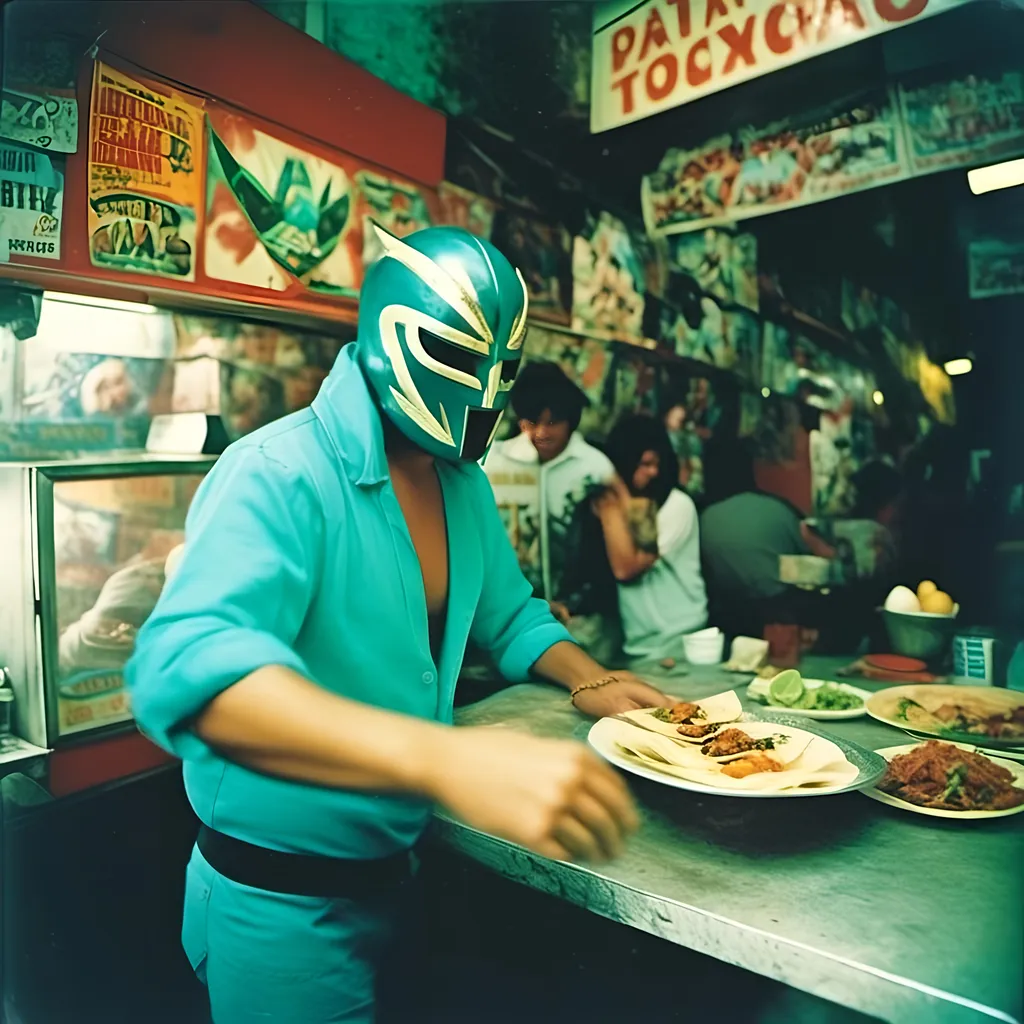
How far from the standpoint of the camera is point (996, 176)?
121 cm

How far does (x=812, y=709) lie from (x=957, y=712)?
0.21m

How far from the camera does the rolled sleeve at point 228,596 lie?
0.87 metres

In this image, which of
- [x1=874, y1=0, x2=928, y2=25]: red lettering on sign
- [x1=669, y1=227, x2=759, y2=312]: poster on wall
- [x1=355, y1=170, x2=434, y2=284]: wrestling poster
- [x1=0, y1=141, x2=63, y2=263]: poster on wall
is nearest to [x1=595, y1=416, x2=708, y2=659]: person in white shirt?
[x1=669, y1=227, x2=759, y2=312]: poster on wall

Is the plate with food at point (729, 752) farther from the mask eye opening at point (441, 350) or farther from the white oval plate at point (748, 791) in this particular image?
the mask eye opening at point (441, 350)

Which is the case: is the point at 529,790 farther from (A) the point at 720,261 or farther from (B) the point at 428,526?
(A) the point at 720,261

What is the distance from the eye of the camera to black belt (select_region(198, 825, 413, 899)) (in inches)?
42.6

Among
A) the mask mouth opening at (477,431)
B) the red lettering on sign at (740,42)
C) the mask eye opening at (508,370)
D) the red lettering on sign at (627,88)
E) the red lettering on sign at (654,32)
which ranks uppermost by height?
the red lettering on sign at (654,32)

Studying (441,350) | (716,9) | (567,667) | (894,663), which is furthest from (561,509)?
(716,9)

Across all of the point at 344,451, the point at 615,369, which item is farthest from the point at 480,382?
the point at 615,369

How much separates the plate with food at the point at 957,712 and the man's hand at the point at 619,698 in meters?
0.34

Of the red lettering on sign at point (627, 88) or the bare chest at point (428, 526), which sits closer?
the bare chest at point (428, 526)

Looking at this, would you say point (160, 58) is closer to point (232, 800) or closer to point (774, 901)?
point (232, 800)

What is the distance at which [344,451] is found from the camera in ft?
3.54

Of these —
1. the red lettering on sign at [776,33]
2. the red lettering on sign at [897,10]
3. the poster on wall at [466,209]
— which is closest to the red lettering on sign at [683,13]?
the red lettering on sign at [776,33]
